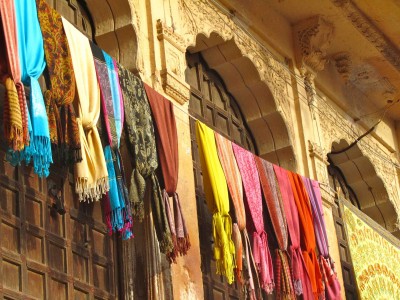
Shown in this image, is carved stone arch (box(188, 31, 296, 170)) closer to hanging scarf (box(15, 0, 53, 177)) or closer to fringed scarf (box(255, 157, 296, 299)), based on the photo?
fringed scarf (box(255, 157, 296, 299))

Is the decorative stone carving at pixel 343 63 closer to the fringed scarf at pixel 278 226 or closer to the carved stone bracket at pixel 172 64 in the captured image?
the fringed scarf at pixel 278 226

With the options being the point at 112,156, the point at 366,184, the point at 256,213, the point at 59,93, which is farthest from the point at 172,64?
the point at 366,184

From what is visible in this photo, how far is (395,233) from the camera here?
1339 cm

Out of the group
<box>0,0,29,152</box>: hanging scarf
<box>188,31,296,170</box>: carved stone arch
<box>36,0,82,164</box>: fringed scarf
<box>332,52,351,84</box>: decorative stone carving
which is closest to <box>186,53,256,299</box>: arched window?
<box>188,31,296,170</box>: carved stone arch

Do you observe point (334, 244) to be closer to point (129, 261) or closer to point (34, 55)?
point (129, 261)

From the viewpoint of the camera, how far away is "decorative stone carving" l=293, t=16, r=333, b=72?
1195cm

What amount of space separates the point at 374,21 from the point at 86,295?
5.79 meters

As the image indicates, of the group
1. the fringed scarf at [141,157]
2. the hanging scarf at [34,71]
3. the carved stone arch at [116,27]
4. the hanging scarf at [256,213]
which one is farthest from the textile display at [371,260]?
the hanging scarf at [34,71]

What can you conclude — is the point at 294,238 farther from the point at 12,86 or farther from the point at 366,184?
the point at 366,184

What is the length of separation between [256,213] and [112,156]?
2.00 metres

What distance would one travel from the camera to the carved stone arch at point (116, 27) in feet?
29.8

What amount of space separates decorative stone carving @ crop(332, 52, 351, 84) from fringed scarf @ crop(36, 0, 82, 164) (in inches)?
236

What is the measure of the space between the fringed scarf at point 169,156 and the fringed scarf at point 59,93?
0.92 metres

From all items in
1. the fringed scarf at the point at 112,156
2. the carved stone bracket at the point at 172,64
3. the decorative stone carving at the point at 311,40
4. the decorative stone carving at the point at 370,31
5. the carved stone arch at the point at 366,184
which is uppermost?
the decorative stone carving at the point at 370,31
